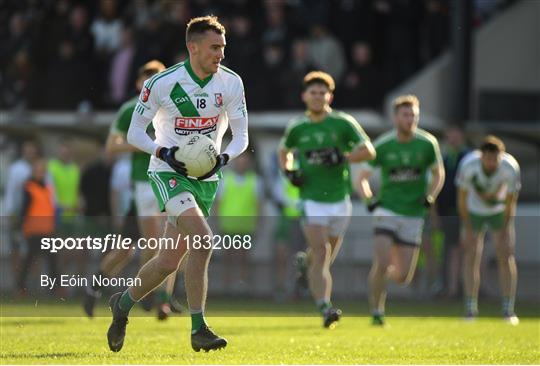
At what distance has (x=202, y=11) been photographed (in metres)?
23.0

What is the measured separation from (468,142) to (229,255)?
520 centimetres

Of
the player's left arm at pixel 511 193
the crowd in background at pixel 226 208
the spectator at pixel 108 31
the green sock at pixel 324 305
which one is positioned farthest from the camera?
the spectator at pixel 108 31

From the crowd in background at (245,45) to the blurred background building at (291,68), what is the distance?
21mm

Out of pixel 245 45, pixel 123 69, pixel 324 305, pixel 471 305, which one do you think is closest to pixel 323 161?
pixel 324 305

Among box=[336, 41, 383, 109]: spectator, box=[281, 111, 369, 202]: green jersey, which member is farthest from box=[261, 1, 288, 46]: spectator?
Answer: box=[281, 111, 369, 202]: green jersey

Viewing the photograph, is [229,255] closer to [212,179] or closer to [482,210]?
[482,210]

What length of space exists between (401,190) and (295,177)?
5.28 ft

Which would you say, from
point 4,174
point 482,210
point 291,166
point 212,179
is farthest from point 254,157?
point 212,179

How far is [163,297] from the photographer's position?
15.0m

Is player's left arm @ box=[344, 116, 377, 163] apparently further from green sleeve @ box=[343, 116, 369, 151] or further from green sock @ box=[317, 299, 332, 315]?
green sock @ box=[317, 299, 332, 315]

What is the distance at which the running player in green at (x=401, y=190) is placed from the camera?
15773 mm

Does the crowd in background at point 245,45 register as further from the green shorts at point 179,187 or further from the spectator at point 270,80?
the green shorts at point 179,187

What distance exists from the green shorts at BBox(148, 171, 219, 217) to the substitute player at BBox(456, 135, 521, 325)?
6.91 meters

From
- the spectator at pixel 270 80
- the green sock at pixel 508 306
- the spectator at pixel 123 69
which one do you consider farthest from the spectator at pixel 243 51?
the green sock at pixel 508 306
